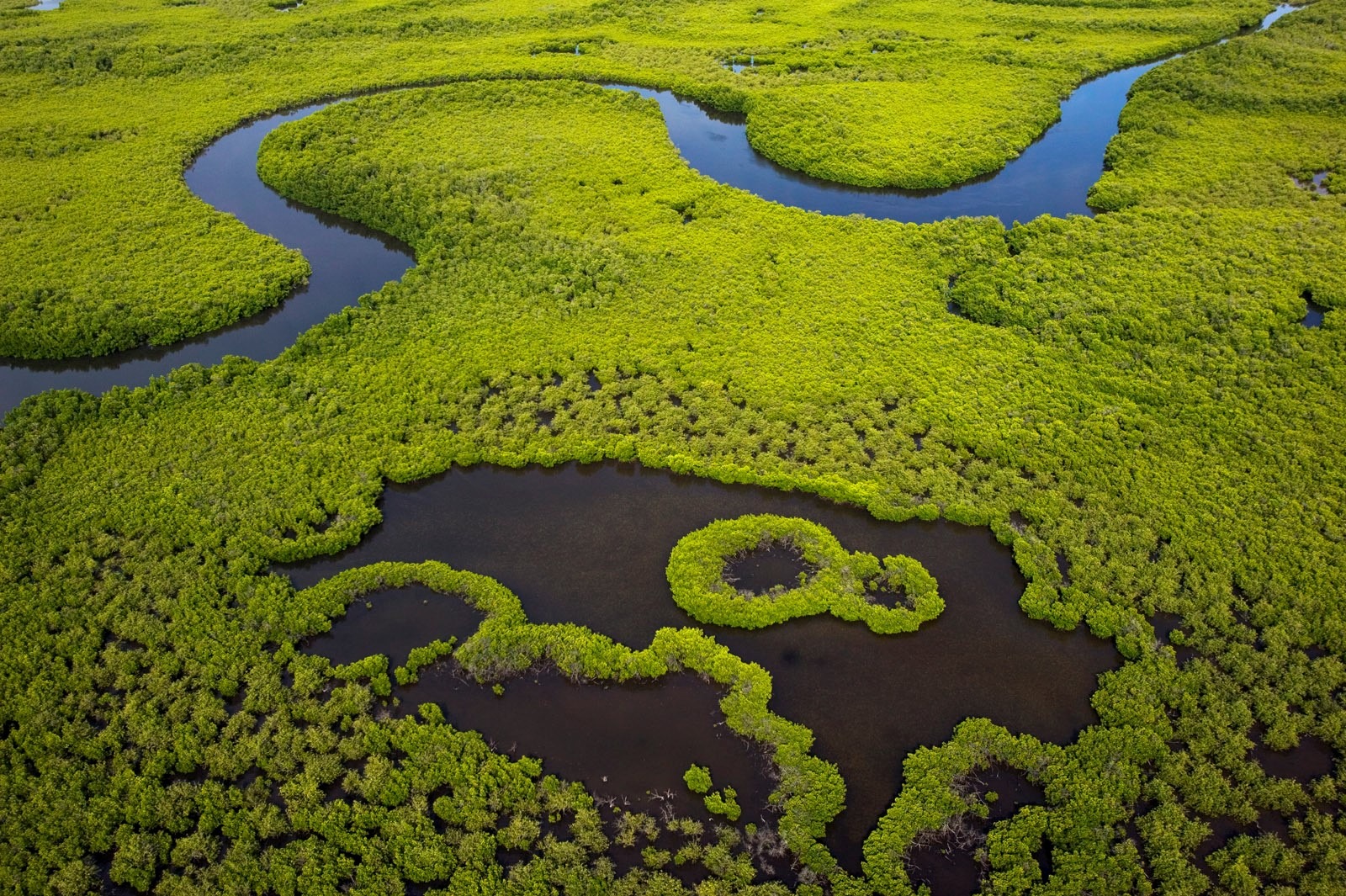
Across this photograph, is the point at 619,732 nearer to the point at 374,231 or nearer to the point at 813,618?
the point at 813,618

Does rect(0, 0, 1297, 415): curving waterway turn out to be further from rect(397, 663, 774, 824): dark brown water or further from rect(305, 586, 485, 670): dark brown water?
rect(397, 663, 774, 824): dark brown water

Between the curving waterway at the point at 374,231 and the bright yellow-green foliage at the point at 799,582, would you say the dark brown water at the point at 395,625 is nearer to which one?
the bright yellow-green foliage at the point at 799,582

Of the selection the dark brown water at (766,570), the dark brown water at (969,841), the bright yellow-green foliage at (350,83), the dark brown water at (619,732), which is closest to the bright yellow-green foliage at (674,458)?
the dark brown water at (969,841)

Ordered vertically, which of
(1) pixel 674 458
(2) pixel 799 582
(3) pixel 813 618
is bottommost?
(3) pixel 813 618

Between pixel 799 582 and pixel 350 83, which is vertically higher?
pixel 350 83

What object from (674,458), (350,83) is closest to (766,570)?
(674,458)

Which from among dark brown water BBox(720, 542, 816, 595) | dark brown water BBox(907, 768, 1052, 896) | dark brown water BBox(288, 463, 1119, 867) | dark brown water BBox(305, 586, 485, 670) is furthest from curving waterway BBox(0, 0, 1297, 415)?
dark brown water BBox(907, 768, 1052, 896)
